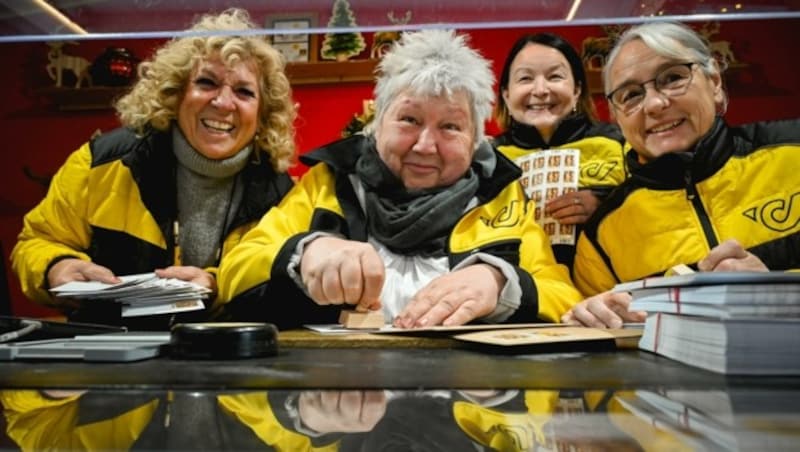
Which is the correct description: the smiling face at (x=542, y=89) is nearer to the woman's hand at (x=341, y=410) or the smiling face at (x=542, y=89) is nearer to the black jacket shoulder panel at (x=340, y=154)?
the black jacket shoulder panel at (x=340, y=154)

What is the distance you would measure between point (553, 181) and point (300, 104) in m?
2.49

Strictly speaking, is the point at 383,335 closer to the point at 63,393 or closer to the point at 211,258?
the point at 63,393

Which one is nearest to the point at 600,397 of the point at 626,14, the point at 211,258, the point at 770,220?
the point at 626,14

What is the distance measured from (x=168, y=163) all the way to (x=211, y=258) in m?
0.34

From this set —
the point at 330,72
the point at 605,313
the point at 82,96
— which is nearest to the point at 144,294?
the point at 605,313

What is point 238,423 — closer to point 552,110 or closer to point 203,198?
point 203,198

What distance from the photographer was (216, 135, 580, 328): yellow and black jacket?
4.97 ft

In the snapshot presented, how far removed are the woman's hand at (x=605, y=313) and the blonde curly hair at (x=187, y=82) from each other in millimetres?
1291

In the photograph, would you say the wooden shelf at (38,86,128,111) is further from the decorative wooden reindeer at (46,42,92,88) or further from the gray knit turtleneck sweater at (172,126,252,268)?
the gray knit turtleneck sweater at (172,126,252,268)

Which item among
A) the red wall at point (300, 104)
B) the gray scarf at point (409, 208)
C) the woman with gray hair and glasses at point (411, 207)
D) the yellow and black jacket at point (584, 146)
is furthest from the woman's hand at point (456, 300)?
the red wall at point (300, 104)

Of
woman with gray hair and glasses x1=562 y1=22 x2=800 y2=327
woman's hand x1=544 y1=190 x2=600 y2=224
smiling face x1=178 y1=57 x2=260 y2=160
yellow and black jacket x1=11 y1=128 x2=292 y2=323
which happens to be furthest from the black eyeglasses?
smiling face x1=178 y1=57 x2=260 y2=160

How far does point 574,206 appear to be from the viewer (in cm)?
199

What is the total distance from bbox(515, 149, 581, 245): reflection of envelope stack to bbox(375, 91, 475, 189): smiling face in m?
0.41

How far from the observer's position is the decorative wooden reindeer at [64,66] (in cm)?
419
